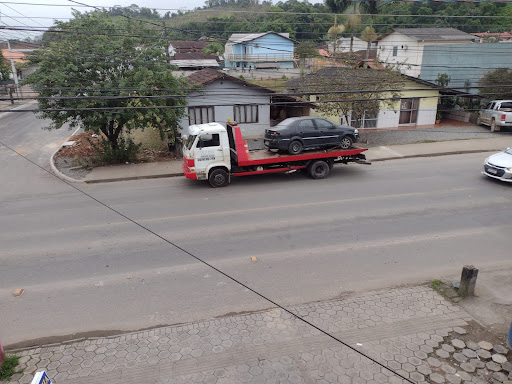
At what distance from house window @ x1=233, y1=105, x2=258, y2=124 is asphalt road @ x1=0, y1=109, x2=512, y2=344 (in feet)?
28.2

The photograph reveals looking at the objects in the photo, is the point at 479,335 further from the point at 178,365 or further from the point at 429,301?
the point at 178,365

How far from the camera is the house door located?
25.2m

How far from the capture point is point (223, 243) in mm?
9828

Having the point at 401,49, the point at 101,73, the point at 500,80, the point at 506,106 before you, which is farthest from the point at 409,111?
the point at 101,73

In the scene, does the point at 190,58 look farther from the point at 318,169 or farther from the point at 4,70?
the point at 318,169

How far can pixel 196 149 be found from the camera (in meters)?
13.9

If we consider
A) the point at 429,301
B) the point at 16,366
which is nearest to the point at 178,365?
the point at 16,366

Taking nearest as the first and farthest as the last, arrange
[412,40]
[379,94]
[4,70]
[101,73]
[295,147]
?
1. [295,147]
2. [101,73]
3. [379,94]
4. [412,40]
5. [4,70]

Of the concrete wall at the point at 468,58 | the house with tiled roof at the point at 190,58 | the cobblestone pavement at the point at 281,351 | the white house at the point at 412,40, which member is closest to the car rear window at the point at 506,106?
the concrete wall at the point at 468,58

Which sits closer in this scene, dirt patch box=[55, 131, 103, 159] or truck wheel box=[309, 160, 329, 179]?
truck wheel box=[309, 160, 329, 179]

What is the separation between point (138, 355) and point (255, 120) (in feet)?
61.5

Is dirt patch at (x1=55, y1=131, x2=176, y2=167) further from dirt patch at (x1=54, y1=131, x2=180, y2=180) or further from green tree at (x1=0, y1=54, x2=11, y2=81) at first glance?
green tree at (x1=0, y1=54, x2=11, y2=81)

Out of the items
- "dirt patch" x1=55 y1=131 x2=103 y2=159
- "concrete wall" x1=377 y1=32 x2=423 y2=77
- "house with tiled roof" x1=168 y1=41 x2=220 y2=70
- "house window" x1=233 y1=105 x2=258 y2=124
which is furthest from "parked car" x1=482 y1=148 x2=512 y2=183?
"house with tiled roof" x1=168 y1=41 x2=220 y2=70

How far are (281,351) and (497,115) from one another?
2292 centimetres
